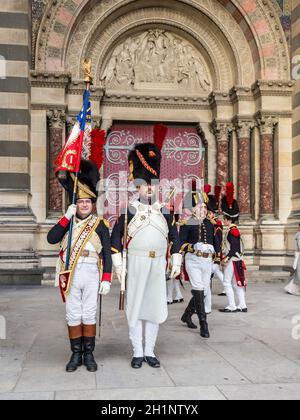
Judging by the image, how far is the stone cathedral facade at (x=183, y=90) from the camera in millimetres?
14191

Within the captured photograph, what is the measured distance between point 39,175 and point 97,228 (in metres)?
8.98

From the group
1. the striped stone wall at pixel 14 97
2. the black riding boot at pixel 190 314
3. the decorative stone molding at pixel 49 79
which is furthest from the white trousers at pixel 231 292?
the decorative stone molding at pixel 49 79

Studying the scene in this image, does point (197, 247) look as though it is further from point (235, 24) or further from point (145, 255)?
point (235, 24)

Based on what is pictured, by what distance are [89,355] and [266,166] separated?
1100 cm

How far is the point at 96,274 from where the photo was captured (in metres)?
5.48

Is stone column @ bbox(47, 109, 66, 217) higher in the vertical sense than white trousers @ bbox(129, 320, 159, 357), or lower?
higher

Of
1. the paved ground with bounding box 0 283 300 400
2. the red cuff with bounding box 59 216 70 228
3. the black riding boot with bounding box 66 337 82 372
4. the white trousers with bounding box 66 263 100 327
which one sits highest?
the red cuff with bounding box 59 216 70 228

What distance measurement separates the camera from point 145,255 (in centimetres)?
558

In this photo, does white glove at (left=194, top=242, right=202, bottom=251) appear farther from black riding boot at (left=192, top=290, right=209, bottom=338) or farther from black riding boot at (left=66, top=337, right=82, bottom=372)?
black riding boot at (left=66, top=337, right=82, bottom=372)

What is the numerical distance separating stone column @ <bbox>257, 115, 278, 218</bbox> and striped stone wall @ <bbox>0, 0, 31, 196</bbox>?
266 inches

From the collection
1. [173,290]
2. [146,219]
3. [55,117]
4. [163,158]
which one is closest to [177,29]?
[163,158]

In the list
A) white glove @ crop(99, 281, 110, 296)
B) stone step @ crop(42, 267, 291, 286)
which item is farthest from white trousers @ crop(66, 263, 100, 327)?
stone step @ crop(42, 267, 291, 286)

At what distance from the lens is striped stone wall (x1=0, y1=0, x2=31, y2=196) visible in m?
12.7
